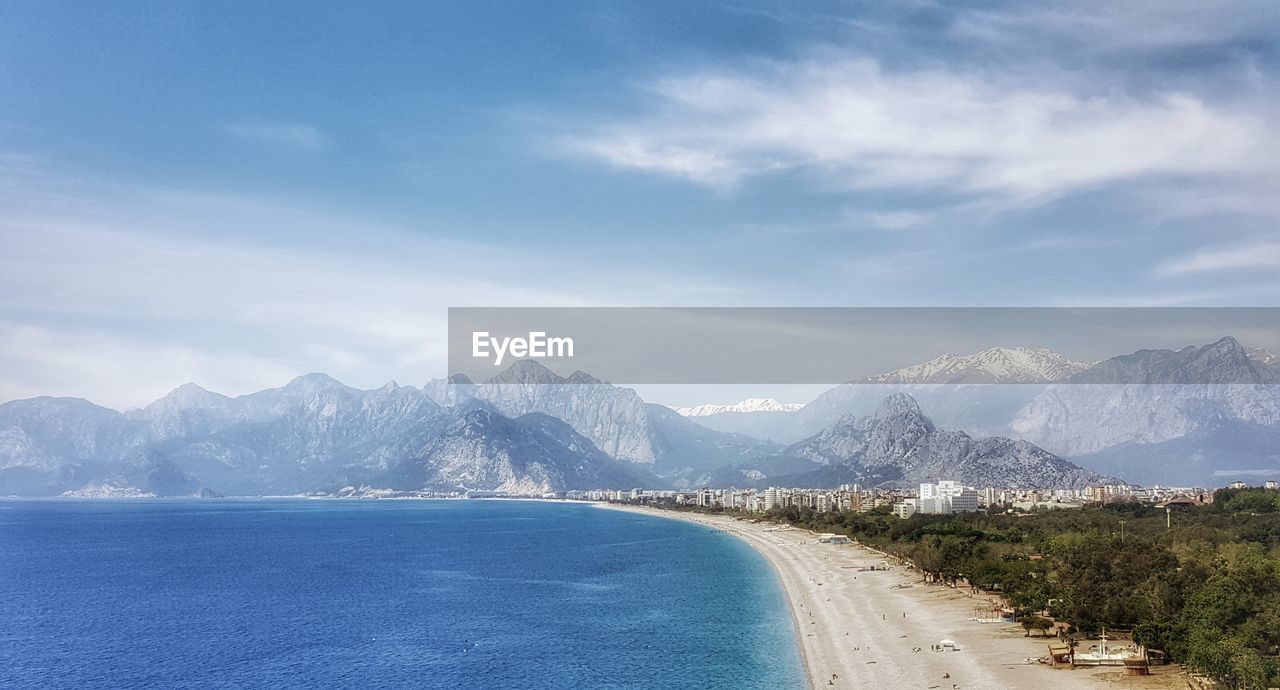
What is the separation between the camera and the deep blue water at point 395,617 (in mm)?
49906

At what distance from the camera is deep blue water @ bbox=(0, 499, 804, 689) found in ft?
164

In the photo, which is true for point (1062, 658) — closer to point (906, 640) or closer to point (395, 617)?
point (906, 640)

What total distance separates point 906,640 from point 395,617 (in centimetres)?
3785

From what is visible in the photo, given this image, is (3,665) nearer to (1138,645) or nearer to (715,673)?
(715,673)

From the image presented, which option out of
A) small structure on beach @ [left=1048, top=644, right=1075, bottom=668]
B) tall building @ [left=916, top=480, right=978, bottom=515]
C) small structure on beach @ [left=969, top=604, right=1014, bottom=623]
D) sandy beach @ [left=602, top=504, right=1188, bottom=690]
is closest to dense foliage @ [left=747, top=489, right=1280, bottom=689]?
small structure on beach @ [left=969, top=604, right=1014, bottom=623]

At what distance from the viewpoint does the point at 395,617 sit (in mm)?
69125

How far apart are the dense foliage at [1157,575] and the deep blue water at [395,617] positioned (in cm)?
1684

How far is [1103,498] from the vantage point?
19775 centimetres

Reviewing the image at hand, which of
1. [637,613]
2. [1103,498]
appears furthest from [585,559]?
[1103,498]

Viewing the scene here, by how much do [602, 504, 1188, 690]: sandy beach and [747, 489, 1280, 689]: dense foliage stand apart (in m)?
2.48

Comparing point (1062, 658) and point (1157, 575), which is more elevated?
point (1157, 575)

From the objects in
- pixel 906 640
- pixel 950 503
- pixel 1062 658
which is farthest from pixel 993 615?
pixel 950 503

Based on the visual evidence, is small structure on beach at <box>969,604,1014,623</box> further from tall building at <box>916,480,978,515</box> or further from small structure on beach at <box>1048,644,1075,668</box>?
tall building at <box>916,480,978,515</box>

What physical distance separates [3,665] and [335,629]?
19.2 meters
